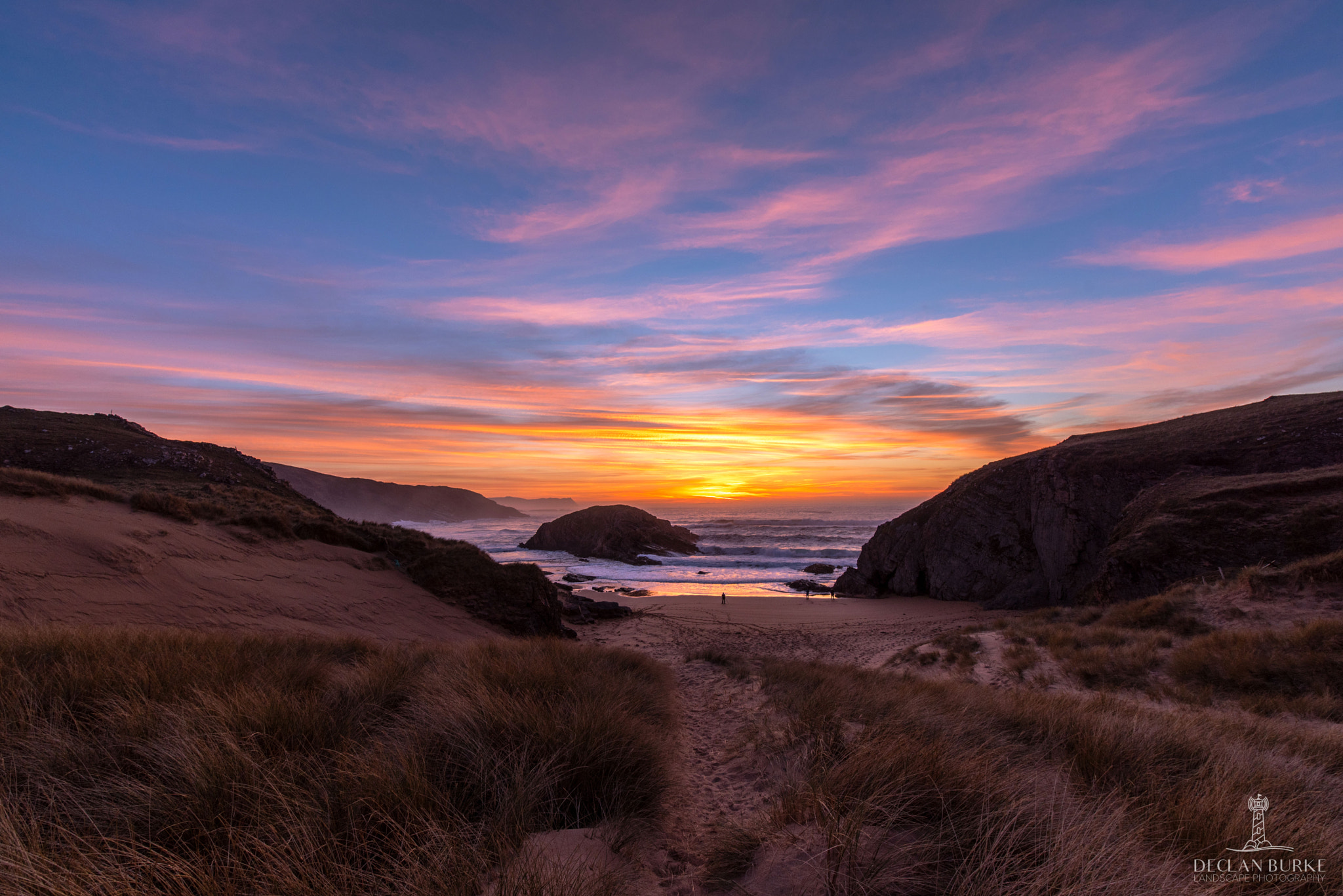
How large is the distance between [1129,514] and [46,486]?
3047 cm

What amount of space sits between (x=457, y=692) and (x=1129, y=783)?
16.8 ft

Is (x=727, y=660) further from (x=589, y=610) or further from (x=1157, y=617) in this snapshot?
(x=1157, y=617)

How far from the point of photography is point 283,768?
3.12 meters

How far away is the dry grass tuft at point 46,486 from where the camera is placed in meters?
10.8

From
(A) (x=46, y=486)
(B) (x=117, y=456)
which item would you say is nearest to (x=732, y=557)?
(B) (x=117, y=456)

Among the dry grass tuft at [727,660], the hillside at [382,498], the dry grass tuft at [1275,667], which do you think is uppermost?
the dry grass tuft at [1275,667]

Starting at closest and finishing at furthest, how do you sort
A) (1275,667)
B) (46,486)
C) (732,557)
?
(1275,667)
(46,486)
(732,557)

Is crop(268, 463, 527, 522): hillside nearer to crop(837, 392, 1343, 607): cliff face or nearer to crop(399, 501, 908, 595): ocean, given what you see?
crop(399, 501, 908, 595): ocean

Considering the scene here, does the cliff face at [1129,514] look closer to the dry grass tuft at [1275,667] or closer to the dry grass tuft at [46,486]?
the dry grass tuft at [1275,667]

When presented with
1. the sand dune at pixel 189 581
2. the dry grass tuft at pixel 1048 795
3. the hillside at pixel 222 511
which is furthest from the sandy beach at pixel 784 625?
the dry grass tuft at pixel 1048 795

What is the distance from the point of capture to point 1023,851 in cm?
265

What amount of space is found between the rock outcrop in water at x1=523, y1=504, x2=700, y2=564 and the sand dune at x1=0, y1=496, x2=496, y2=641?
28.3 m

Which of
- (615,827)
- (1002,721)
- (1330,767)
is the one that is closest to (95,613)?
(615,827)

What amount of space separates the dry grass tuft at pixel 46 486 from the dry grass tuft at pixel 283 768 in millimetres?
8617
